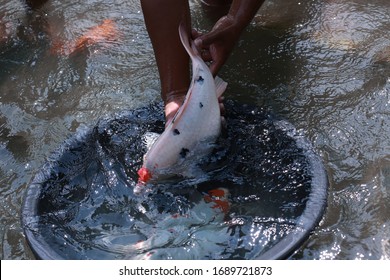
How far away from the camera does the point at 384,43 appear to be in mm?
3266

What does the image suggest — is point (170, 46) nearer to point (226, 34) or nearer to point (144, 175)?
point (226, 34)

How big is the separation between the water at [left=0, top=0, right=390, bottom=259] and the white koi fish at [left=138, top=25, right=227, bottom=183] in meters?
0.54

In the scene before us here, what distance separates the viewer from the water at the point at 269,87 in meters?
2.30

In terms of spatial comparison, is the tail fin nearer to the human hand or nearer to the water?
the human hand

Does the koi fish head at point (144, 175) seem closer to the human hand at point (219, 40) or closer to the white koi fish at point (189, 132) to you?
the white koi fish at point (189, 132)

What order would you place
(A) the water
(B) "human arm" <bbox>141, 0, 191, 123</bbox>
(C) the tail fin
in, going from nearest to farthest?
1. (A) the water
2. (C) the tail fin
3. (B) "human arm" <bbox>141, 0, 191, 123</bbox>

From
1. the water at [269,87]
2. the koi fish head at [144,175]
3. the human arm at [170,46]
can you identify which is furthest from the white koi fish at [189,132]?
the water at [269,87]

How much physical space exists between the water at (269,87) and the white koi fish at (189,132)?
0.54 m

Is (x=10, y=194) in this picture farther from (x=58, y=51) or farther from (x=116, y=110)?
(x=58, y=51)

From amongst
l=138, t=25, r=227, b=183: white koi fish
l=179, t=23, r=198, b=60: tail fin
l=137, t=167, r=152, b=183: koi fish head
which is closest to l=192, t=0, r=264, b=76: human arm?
l=179, t=23, r=198, b=60: tail fin

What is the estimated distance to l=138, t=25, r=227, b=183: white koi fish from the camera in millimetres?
2334

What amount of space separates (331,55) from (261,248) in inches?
61.4

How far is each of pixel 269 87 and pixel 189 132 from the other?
0.86 metres
